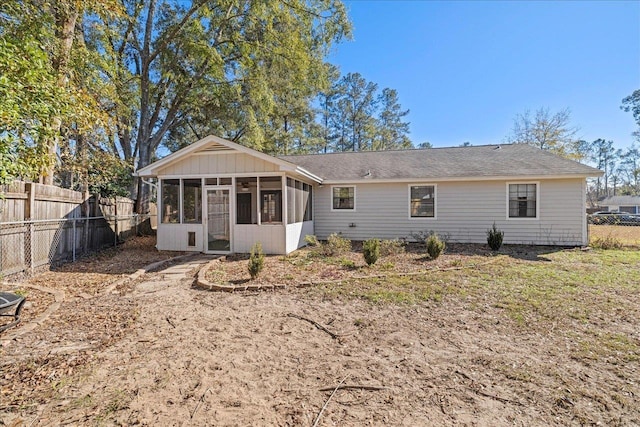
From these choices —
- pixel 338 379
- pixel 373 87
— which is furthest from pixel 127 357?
pixel 373 87

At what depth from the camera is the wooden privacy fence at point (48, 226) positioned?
18.5 feet

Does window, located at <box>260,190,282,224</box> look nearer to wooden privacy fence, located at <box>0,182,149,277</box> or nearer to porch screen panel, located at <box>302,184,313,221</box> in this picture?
porch screen panel, located at <box>302,184,313,221</box>

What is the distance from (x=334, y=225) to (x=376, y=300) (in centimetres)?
748

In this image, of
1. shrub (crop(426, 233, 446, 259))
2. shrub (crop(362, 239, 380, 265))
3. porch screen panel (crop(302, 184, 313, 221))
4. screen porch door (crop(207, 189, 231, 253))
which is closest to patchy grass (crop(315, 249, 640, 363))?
shrub (crop(426, 233, 446, 259))

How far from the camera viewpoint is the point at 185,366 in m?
2.96

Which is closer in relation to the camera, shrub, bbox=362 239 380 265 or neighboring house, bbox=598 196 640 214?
shrub, bbox=362 239 380 265

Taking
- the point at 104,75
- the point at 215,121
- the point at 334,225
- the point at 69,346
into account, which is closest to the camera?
the point at 69,346

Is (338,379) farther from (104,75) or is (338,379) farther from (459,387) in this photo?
(104,75)

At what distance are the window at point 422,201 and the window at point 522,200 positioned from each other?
8.76 feet

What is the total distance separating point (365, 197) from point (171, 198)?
23.0 feet

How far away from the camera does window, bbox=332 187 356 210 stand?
12.2 meters

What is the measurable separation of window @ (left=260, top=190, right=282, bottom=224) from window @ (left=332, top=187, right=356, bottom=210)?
3710 mm

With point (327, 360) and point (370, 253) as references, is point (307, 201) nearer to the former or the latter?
point (370, 253)

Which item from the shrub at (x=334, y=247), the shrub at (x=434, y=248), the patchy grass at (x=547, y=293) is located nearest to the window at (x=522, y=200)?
the patchy grass at (x=547, y=293)
